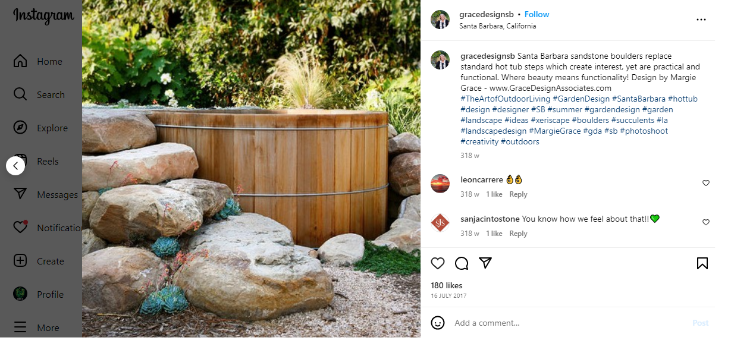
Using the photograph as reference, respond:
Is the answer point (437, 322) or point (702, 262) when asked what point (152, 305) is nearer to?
point (437, 322)

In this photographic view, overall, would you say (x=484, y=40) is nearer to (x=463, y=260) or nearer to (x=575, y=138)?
(x=575, y=138)

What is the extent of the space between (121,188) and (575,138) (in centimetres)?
294

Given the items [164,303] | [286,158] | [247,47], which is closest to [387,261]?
[286,158]

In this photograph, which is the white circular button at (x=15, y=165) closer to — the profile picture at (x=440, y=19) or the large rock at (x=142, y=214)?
the large rock at (x=142, y=214)

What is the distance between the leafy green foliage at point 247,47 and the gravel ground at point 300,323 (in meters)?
6.45

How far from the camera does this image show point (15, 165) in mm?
3014

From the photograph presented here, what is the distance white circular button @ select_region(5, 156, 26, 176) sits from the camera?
3002 mm

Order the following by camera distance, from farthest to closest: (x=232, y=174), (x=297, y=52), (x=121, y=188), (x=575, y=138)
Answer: (x=297, y=52), (x=232, y=174), (x=121, y=188), (x=575, y=138)

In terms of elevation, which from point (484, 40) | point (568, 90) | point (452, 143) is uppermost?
point (484, 40)

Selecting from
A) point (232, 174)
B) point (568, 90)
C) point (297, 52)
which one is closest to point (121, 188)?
point (232, 174)

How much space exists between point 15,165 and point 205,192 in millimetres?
1900

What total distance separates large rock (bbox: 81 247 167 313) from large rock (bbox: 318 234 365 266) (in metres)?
1.41

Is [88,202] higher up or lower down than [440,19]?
lower down

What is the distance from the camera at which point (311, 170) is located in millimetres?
5656
